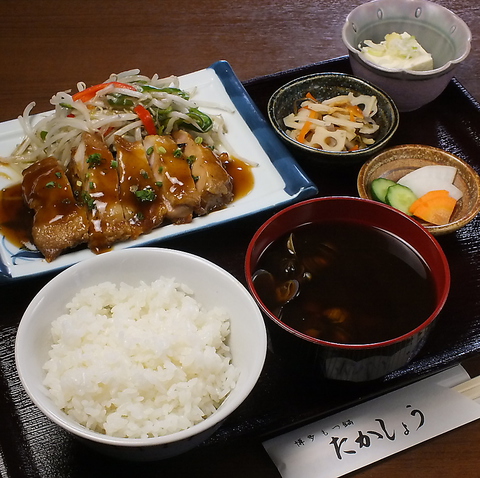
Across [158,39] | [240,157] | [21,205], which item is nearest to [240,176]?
[240,157]

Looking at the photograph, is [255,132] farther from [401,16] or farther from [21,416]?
[21,416]

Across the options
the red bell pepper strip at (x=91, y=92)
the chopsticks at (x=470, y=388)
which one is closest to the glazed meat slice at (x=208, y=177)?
the red bell pepper strip at (x=91, y=92)

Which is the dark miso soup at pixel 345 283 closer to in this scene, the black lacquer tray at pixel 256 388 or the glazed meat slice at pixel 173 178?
the black lacquer tray at pixel 256 388

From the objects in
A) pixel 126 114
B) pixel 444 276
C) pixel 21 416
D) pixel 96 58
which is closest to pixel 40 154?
pixel 126 114

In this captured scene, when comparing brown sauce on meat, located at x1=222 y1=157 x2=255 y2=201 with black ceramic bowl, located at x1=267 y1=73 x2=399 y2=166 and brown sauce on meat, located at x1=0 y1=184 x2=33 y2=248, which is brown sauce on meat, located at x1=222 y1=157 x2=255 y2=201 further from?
brown sauce on meat, located at x1=0 y1=184 x2=33 y2=248

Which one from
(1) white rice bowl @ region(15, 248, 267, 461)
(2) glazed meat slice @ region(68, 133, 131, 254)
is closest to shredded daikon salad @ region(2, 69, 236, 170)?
(2) glazed meat slice @ region(68, 133, 131, 254)

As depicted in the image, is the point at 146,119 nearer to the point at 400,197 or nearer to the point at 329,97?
the point at 329,97
